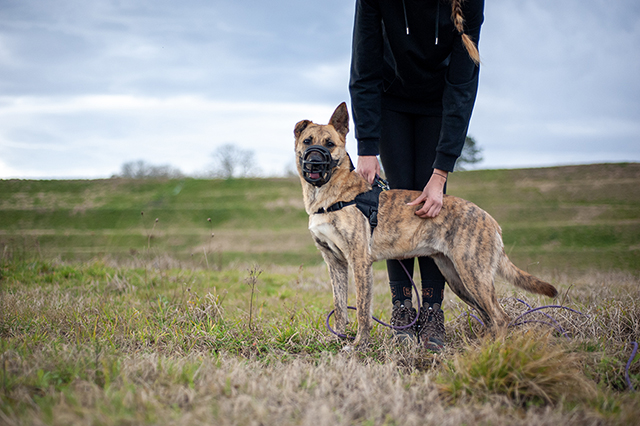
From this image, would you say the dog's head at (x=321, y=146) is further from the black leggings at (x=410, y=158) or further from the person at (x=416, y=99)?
the black leggings at (x=410, y=158)

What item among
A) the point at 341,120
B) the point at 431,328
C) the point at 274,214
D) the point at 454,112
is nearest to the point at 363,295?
the point at 431,328

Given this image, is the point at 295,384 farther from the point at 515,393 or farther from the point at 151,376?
the point at 515,393

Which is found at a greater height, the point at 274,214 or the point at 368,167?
the point at 368,167

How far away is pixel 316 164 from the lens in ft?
9.98

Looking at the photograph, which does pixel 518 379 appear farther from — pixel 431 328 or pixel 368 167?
pixel 368 167

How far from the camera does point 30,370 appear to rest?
2.21 meters

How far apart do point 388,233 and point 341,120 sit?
1158 millimetres

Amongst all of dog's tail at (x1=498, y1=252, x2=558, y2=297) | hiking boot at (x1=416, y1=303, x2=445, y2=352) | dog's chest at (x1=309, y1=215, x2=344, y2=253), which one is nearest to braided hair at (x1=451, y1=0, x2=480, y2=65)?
dog's tail at (x1=498, y1=252, x2=558, y2=297)

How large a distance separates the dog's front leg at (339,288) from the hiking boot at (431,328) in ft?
2.34

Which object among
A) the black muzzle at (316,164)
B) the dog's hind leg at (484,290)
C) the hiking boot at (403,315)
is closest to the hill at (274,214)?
the hiking boot at (403,315)

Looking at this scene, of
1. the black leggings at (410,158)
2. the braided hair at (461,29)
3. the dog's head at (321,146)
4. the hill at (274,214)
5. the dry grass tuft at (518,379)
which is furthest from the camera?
the hill at (274,214)

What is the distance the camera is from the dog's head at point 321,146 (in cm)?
307

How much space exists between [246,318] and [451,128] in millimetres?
2719

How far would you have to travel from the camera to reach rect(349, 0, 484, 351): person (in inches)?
124
